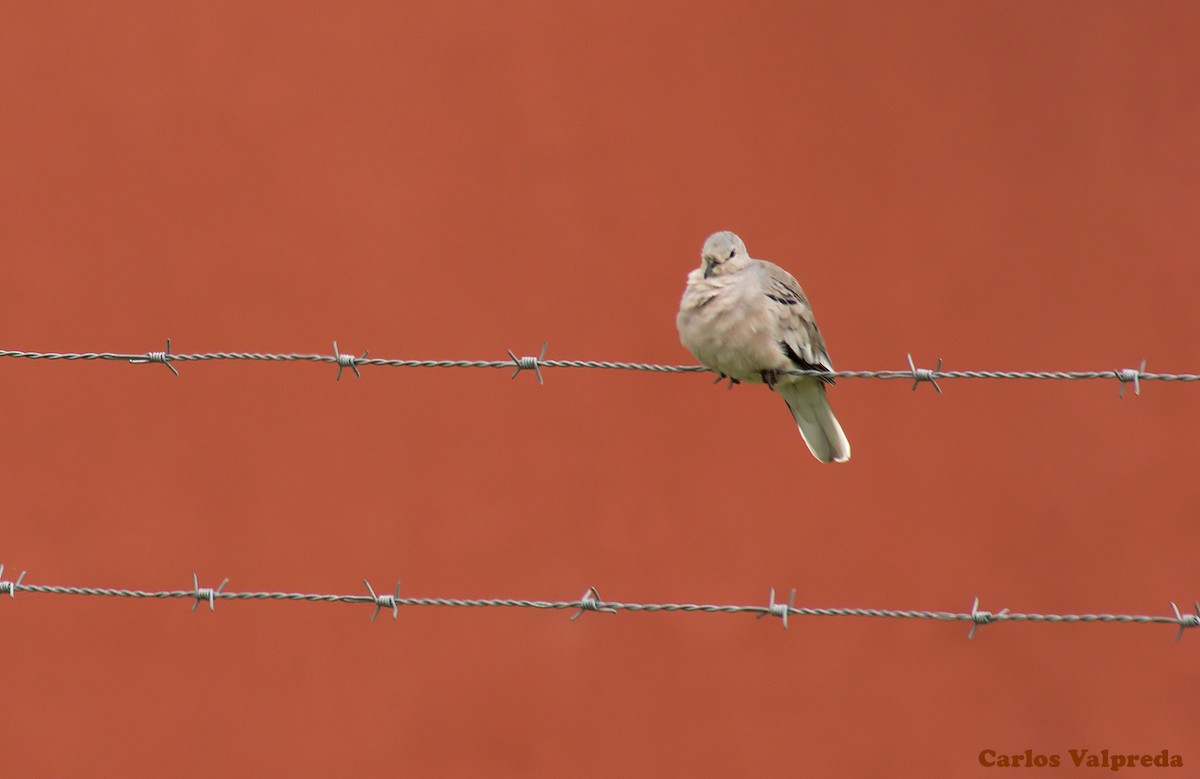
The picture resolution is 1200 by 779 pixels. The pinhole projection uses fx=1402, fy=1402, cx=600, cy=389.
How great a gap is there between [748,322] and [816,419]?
496 mm

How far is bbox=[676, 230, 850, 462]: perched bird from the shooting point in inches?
131

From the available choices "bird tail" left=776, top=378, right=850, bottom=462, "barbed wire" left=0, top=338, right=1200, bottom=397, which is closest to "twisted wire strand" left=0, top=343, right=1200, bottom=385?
"barbed wire" left=0, top=338, right=1200, bottom=397

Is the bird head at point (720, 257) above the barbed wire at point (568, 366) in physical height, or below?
above

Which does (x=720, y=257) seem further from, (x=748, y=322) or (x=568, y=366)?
(x=568, y=366)

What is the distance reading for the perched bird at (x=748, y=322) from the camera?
3320 mm

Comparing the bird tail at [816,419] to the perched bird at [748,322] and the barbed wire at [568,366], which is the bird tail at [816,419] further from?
the barbed wire at [568,366]

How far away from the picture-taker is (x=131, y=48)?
4.74 metres

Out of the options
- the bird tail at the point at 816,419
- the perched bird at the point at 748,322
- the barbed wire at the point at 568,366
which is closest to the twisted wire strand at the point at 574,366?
the barbed wire at the point at 568,366

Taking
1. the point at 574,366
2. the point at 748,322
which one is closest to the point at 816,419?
the point at 748,322

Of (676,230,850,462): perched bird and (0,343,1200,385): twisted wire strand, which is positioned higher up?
(676,230,850,462): perched bird

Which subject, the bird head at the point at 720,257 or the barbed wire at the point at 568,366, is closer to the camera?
the barbed wire at the point at 568,366

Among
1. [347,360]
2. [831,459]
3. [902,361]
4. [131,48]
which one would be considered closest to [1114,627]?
[902,361]

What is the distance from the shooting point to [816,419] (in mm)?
3676

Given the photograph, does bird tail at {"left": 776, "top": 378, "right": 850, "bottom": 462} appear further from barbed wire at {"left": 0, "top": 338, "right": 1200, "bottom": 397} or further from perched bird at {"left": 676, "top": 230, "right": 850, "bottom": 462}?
barbed wire at {"left": 0, "top": 338, "right": 1200, "bottom": 397}
